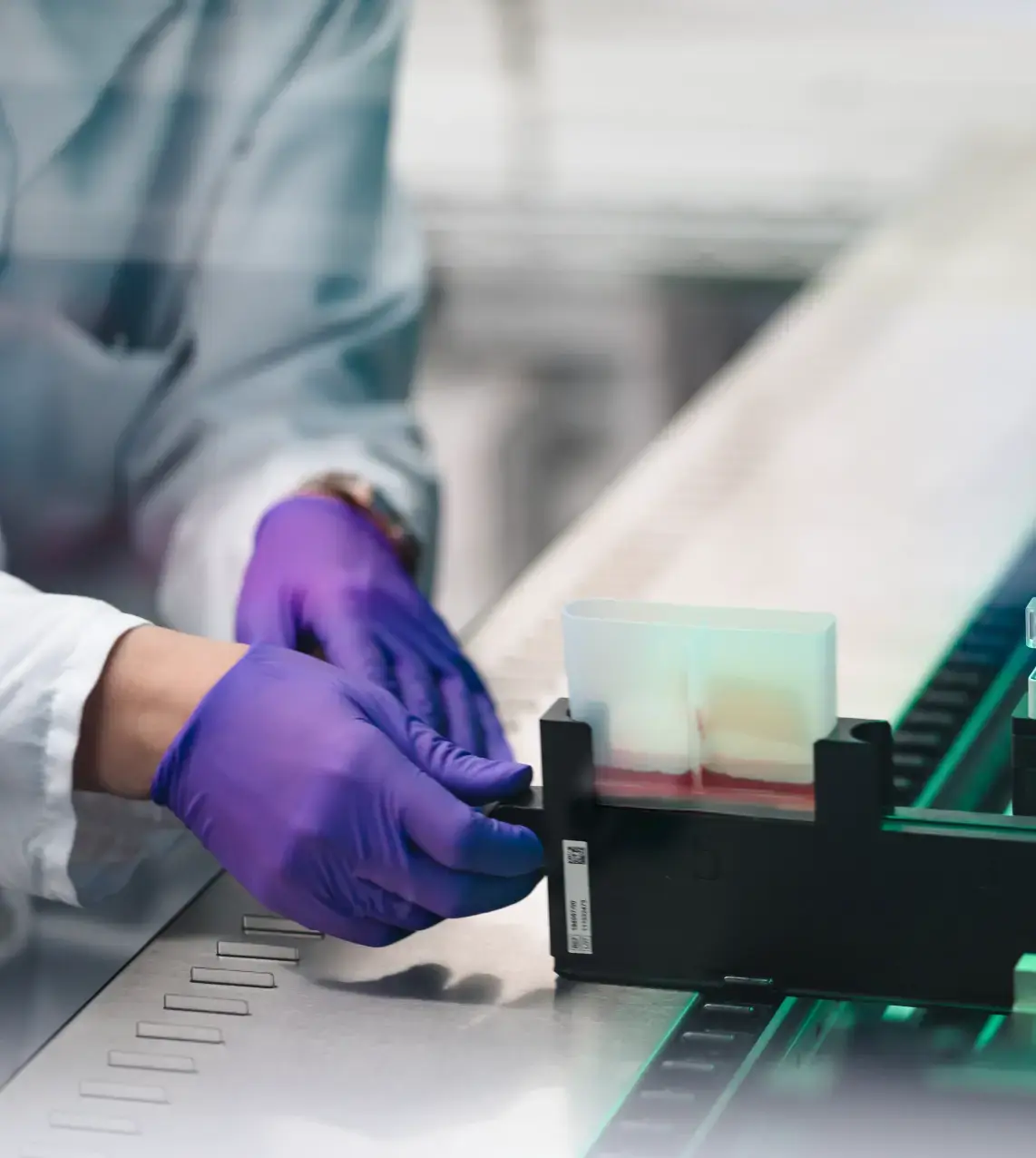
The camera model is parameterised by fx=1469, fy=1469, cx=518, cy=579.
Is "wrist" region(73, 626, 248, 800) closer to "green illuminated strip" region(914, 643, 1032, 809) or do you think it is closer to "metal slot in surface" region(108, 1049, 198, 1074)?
"metal slot in surface" region(108, 1049, 198, 1074)

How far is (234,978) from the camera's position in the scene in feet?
3.29

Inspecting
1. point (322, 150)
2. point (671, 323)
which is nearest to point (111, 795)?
point (322, 150)

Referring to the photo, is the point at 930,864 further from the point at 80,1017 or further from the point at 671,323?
the point at 671,323

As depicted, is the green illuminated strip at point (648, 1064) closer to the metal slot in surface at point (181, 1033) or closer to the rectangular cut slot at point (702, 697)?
the rectangular cut slot at point (702, 697)

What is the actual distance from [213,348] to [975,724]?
770mm

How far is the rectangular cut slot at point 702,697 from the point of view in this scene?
0.86 meters

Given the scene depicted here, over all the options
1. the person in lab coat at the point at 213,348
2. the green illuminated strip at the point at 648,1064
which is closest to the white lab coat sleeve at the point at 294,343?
the person in lab coat at the point at 213,348

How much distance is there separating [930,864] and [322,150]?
2.97 ft

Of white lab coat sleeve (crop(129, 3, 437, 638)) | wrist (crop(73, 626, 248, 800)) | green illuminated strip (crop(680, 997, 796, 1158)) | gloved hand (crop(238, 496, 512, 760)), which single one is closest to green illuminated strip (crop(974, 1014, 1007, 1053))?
green illuminated strip (crop(680, 997, 796, 1158))

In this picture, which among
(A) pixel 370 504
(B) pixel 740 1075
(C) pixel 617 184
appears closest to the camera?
(B) pixel 740 1075

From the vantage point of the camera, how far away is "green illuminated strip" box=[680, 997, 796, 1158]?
0.81 m

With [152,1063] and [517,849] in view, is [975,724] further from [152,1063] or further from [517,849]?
[152,1063]

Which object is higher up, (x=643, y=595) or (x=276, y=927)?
(x=643, y=595)

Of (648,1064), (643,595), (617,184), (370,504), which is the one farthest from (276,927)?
(617,184)
